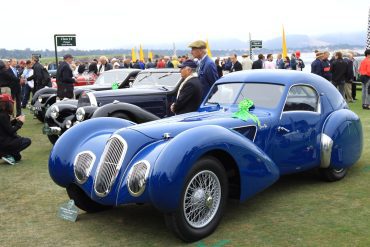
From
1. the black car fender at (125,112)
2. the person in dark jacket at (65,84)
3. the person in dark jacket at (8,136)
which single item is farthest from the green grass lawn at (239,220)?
the person in dark jacket at (65,84)

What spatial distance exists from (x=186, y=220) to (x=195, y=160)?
54 centimetres

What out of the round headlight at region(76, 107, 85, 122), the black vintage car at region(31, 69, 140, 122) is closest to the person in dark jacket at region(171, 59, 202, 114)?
the round headlight at region(76, 107, 85, 122)

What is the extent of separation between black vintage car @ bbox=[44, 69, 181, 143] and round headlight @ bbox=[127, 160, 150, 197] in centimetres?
388

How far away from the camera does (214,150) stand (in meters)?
4.12

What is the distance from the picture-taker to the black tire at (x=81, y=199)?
4781mm

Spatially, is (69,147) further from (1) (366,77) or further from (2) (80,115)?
(1) (366,77)

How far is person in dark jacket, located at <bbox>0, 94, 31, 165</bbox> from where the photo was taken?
7.39 meters

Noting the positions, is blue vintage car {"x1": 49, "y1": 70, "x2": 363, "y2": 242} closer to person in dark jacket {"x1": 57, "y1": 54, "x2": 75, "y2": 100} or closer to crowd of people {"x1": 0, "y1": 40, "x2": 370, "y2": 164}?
crowd of people {"x1": 0, "y1": 40, "x2": 370, "y2": 164}

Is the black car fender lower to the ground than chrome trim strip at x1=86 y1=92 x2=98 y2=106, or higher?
lower

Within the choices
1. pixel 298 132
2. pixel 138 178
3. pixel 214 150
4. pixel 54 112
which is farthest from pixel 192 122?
pixel 54 112

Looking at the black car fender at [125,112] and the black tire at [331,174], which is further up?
the black car fender at [125,112]

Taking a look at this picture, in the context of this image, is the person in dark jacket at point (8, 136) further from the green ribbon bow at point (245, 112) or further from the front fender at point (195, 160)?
the front fender at point (195, 160)

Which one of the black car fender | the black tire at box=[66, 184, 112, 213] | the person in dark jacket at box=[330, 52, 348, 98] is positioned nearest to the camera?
the black tire at box=[66, 184, 112, 213]

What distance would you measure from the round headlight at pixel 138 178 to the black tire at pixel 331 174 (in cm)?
290
